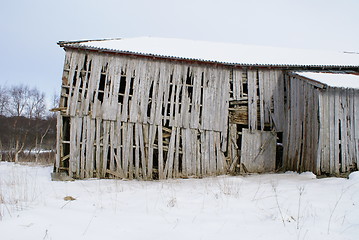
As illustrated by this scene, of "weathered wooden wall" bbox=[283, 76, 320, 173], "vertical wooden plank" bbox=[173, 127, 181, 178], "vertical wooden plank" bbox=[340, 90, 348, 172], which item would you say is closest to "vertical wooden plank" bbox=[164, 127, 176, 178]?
"vertical wooden plank" bbox=[173, 127, 181, 178]

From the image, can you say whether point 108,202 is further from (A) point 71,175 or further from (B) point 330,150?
(B) point 330,150

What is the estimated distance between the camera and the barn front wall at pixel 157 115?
10383mm

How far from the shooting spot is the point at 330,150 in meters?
8.75

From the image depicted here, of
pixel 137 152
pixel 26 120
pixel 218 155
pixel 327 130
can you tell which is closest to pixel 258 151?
pixel 218 155

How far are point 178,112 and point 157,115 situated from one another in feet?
3.05

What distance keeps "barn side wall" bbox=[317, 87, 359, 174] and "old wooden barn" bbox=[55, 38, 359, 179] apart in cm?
60

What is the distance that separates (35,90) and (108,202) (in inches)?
1981

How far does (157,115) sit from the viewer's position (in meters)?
10.7

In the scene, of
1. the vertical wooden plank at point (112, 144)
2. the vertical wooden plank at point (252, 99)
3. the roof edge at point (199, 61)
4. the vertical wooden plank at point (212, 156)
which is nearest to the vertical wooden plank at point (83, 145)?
the vertical wooden plank at point (112, 144)

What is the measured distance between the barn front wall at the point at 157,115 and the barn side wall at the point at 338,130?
2.49 m

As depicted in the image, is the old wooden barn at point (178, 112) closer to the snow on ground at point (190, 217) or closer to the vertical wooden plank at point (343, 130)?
the vertical wooden plank at point (343, 130)

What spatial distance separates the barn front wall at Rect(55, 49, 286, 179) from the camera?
10.4 m

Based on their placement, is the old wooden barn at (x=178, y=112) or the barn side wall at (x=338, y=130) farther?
the old wooden barn at (x=178, y=112)

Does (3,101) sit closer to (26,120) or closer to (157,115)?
(26,120)
